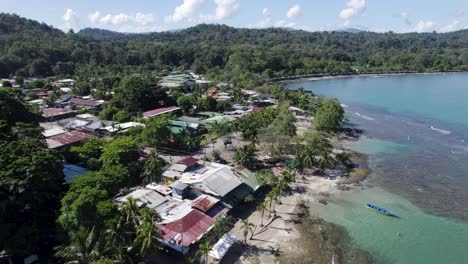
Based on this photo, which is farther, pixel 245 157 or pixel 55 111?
pixel 55 111

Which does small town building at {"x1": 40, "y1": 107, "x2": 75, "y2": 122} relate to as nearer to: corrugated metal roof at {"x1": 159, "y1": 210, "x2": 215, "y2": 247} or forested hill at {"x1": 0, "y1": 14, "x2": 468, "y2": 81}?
corrugated metal roof at {"x1": 159, "y1": 210, "x2": 215, "y2": 247}

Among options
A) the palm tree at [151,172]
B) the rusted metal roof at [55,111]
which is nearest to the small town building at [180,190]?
the palm tree at [151,172]

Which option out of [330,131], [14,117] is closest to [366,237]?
[330,131]

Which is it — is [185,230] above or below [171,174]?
below

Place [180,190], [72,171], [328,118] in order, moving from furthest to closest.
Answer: [328,118] → [72,171] → [180,190]

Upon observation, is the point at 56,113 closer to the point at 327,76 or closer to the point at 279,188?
the point at 279,188

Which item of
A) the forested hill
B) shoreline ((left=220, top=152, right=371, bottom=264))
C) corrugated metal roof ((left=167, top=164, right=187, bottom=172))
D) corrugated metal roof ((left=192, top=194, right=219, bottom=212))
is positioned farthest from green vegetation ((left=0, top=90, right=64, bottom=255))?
the forested hill

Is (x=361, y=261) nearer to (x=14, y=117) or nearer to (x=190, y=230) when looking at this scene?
(x=190, y=230)

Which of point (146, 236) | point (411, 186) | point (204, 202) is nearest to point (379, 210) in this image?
point (411, 186)
